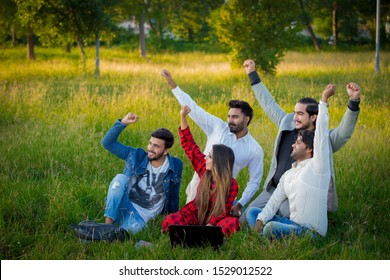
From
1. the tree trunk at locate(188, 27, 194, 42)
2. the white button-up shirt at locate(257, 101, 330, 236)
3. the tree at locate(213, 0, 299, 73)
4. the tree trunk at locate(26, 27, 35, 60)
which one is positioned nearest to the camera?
the white button-up shirt at locate(257, 101, 330, 236)

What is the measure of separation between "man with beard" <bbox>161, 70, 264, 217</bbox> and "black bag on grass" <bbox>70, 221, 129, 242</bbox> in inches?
35.8

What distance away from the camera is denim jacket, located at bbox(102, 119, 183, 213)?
6.09 meters

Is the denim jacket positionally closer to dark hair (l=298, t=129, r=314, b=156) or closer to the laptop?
the laptop

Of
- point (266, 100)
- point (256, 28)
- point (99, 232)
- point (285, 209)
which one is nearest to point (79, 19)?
point (256, 28)

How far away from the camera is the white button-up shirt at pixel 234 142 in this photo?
625cm

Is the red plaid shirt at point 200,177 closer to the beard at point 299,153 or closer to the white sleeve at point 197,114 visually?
the white sleeve at point 197,114

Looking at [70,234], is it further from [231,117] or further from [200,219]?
[231,117]

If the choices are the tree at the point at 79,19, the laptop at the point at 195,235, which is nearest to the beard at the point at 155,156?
the laptop at the point at 195,235

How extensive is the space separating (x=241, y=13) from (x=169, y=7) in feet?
79.4

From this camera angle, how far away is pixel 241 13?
20.5m

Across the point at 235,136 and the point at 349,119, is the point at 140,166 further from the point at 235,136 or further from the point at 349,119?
the point at 349,119

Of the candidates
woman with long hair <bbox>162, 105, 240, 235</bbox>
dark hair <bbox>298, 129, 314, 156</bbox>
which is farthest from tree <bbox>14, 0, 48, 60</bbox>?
dark hair <bbox>298, 129, 314, 156</bbox>

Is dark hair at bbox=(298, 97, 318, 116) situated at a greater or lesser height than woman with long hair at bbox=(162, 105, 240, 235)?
greater

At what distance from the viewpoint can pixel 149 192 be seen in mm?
6180
